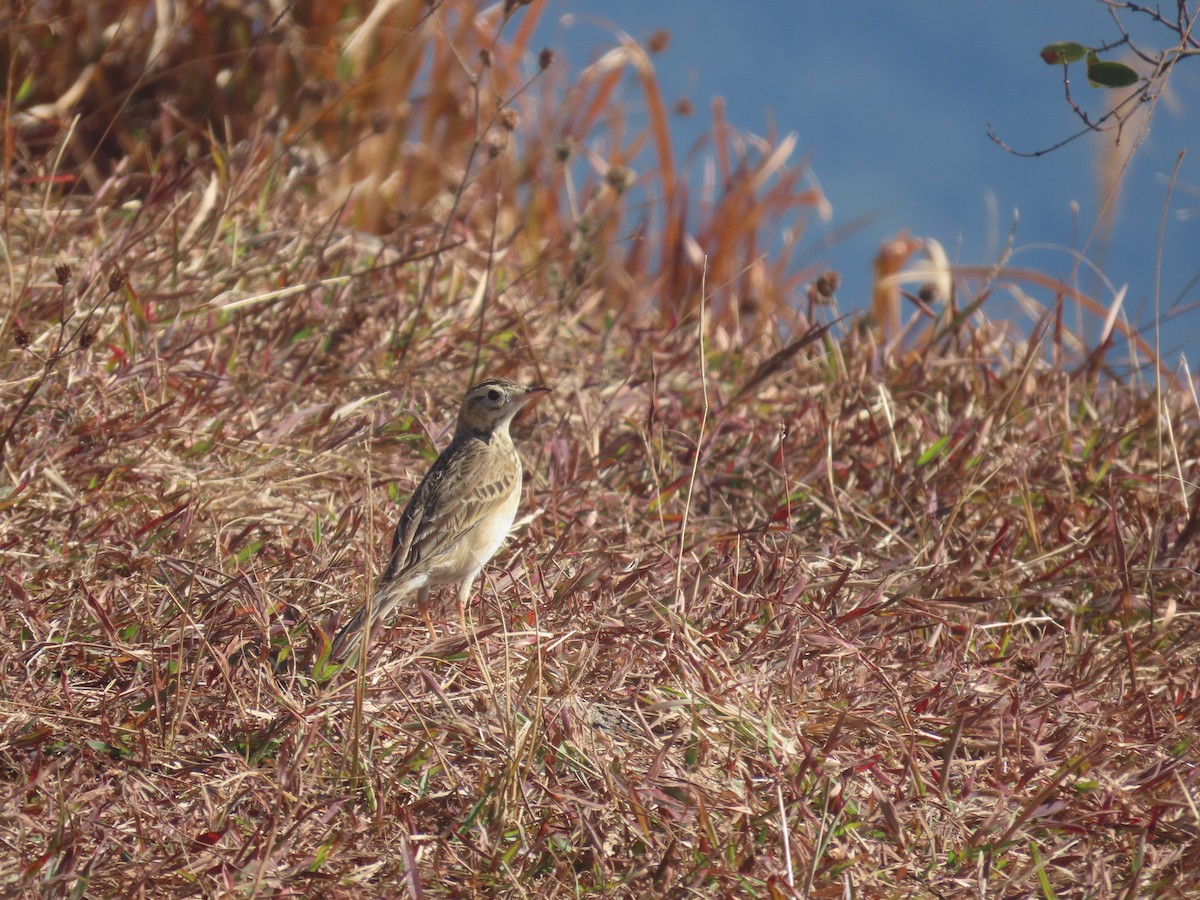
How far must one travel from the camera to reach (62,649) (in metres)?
3.88

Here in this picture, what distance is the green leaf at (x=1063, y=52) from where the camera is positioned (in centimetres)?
440

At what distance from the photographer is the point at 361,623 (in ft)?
13.1

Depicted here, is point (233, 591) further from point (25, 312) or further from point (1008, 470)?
point (1008, 470)

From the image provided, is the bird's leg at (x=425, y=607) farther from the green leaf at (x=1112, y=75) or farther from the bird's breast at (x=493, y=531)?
the green leaf at (x=1112, y=75)

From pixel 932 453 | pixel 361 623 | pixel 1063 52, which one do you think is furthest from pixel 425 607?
pixel 1063 52

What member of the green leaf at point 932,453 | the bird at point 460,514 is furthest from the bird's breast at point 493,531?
the green leaf at point 932,453

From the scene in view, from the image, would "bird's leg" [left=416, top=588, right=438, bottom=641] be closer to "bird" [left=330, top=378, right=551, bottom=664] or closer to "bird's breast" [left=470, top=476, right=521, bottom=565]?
"bird" [left=330, top=378, right=551, bottom=664]

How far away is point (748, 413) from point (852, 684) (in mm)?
2405

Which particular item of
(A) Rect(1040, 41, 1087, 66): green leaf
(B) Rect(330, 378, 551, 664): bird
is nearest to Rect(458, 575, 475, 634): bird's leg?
(B) Rect(330, 378, 551, 664): bird

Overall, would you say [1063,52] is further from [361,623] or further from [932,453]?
[361,623]

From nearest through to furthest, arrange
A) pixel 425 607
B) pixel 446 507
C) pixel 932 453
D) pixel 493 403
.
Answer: pixel 425 607
pixel 446 507
pixel 493 403
pixel 932 453

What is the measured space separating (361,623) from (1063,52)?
10.0 ft

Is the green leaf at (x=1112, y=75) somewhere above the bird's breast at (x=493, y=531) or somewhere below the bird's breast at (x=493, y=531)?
above

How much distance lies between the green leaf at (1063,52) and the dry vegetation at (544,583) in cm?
131
